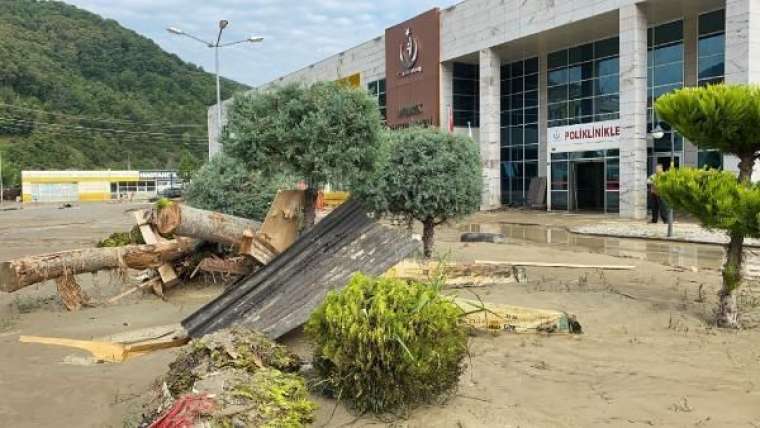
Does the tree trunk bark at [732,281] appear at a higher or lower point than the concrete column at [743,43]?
lower

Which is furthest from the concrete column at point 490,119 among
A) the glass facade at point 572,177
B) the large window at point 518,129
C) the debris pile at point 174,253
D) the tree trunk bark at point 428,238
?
the debris pile at point 174,253

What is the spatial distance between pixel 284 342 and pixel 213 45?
87.5 feet

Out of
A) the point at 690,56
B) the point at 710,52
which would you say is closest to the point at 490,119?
the point at 690,56

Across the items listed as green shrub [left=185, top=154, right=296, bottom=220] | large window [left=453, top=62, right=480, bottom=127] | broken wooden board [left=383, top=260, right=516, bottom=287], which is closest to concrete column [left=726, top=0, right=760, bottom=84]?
large window [left=453, top=62, right=480, bottom=127]

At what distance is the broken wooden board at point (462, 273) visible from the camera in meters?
7.52

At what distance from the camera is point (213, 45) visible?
2947 cm

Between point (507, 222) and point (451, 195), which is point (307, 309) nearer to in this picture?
point (451, 195)

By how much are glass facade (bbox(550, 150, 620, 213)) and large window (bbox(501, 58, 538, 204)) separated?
10.5 ft

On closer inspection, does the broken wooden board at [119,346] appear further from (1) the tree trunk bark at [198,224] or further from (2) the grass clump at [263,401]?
(2) the grass clump at [263,401]

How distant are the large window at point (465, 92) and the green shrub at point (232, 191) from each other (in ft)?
87.7

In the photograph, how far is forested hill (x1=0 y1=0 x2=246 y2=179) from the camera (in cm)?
9362

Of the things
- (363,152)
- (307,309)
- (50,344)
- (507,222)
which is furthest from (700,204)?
(507,222)

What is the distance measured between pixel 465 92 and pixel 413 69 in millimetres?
3517

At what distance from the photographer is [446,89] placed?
116 ft
